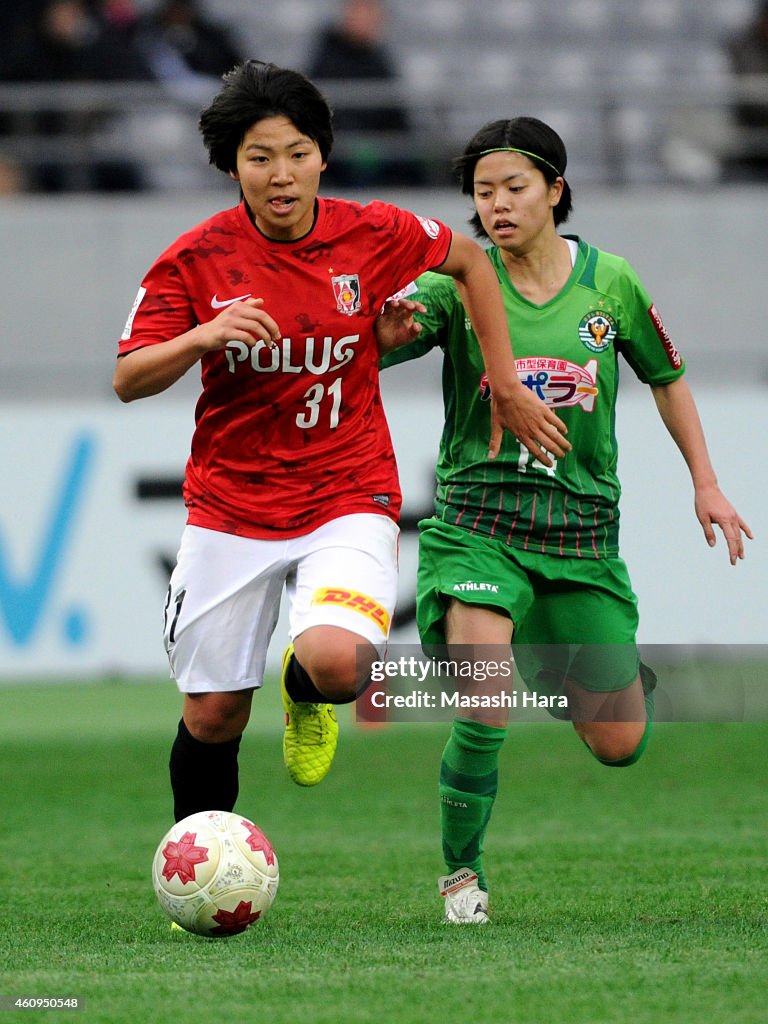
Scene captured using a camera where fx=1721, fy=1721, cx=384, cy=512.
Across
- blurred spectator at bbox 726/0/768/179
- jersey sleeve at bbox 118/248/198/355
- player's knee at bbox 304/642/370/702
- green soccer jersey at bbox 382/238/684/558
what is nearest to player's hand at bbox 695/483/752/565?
green soccer jersey at bbox 382/238/684/558

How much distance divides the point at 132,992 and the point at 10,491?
7.65 m

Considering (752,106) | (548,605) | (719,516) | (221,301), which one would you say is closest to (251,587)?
(221,301)

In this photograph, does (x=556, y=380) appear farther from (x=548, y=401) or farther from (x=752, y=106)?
(x=752, y=106)

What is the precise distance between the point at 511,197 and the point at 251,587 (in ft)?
4.73

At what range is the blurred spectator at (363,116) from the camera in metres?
13.5

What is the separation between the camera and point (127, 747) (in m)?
9.42

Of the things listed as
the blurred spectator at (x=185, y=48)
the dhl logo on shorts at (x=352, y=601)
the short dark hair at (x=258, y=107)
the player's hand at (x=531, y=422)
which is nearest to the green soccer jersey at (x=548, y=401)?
the player's hand at (x=531, y=422)

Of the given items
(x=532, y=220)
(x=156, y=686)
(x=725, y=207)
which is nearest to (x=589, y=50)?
(x=725, y=207)

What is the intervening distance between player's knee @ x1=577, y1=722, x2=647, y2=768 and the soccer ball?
1.15 meters

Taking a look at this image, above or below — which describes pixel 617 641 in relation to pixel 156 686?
above

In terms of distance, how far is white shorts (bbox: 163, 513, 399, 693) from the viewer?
498cm

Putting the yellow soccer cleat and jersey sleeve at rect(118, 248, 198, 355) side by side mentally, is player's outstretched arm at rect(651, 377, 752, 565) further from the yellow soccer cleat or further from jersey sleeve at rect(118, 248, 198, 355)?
jersey sleeve at rect(118, 248, 198, 355)

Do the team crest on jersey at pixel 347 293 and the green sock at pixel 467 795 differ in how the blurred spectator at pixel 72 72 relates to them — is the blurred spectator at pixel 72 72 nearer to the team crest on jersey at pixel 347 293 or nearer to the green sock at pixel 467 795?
the team crest on jersey at pixel 347 293

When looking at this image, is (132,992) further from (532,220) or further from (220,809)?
(532,220)
